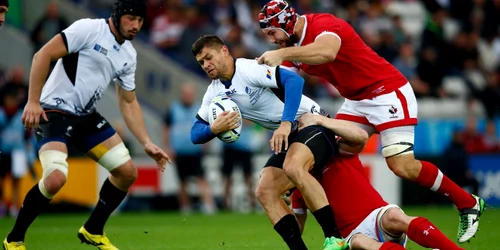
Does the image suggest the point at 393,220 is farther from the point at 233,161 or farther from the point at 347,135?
the point at 233,161

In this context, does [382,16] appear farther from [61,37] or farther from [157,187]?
[61,37]

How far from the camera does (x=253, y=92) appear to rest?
27.0 feet

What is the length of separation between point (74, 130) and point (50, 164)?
1.81ft

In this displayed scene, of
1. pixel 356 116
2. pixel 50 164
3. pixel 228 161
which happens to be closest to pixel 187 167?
pixel 228 161

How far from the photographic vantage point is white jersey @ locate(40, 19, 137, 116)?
947cm

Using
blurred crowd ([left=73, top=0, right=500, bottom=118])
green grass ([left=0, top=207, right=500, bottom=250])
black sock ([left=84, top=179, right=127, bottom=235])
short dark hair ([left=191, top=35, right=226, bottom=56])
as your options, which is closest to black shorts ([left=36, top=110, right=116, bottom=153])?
black sock ([left=84, top=179, right=127, bottom=235])

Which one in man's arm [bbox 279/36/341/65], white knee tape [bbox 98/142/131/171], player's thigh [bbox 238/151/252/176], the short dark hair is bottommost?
player's thigh [bbox 238/151/252/176]

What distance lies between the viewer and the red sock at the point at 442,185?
31.0 ft

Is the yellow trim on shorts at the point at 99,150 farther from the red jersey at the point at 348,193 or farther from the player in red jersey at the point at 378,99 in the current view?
the red jersey at the point at 348,193

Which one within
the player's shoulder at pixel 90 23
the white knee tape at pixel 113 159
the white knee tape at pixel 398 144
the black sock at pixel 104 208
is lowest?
the black sock at pixel 104 208

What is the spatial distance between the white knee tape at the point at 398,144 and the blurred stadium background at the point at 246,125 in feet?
14.8

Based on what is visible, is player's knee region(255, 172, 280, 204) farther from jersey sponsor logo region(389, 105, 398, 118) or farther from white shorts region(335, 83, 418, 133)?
jersey sponsor logo region(389, 105, 398, 118)

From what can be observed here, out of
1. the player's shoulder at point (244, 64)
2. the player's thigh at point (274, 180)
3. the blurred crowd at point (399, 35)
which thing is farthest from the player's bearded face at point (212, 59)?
the blurred crowd at point (399, 35)

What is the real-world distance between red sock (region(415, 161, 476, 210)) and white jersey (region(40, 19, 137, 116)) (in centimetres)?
347
